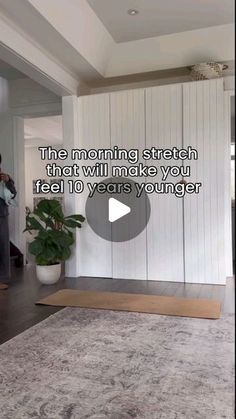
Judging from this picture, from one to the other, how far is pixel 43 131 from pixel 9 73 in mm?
3032

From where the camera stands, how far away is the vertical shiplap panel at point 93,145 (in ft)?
14.4

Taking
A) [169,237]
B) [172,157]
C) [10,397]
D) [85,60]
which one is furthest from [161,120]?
[10,397]

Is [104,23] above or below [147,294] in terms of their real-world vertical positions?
above

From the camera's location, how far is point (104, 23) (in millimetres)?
3863

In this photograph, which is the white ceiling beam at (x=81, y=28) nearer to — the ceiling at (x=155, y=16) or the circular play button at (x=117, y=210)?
the ceiling at (x=155, y=16)

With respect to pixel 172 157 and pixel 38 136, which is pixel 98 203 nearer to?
pixel 172 157

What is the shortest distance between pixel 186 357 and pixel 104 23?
347cm

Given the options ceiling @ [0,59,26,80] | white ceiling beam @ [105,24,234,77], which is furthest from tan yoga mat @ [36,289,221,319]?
ceiling @ [0,59,26,80]

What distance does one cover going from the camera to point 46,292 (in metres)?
3.70

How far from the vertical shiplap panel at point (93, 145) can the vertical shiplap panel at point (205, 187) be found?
38.7 inches

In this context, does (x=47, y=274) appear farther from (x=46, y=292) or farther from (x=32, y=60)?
(x=32, y=60)

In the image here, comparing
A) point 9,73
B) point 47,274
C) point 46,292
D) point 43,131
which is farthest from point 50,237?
point 43,131

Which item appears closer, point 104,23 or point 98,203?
point 104,23

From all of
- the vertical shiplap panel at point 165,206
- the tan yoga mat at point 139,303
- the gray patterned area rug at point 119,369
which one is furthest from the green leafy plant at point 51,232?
the gray patterned area rug at point 119,369
